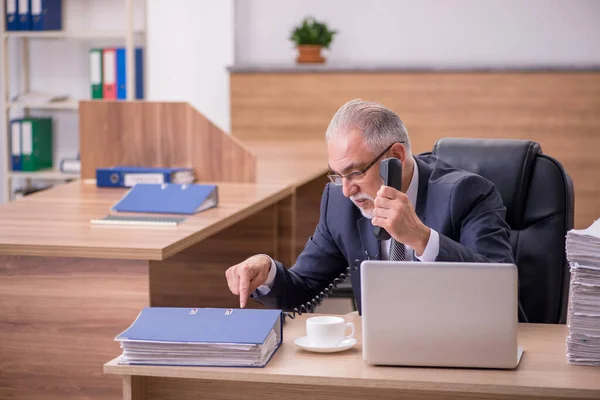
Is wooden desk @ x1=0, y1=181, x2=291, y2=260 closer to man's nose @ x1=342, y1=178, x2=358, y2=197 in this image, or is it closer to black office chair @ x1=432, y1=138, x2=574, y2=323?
man's nose @ x1=342, y1=178, x2=358, y2=197

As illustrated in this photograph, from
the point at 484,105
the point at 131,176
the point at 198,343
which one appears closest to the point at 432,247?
the point at 198,343

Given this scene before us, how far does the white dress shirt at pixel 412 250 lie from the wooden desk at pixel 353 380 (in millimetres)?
247

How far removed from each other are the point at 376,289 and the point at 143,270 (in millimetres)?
1037

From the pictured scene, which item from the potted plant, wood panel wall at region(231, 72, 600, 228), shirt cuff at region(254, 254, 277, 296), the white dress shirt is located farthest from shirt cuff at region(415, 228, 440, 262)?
the potted plant

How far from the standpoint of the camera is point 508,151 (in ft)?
7.68

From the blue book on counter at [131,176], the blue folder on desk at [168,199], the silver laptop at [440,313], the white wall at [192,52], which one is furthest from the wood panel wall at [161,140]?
the white wall at [192,52]

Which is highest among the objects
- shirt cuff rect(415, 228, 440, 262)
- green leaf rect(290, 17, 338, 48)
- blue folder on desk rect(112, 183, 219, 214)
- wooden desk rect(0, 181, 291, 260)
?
green leaf rect(290, 17, 338, 48)

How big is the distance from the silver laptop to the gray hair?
1.86ft

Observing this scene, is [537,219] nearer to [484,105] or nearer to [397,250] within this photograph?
[397,250]

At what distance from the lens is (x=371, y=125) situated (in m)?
2.04

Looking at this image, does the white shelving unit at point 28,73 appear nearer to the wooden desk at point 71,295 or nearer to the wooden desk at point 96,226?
the wooden desk at point 96,226

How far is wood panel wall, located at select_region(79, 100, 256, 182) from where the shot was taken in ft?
11.6

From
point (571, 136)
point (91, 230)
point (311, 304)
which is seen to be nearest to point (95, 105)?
point (91, 230)

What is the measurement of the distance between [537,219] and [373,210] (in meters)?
0.56
